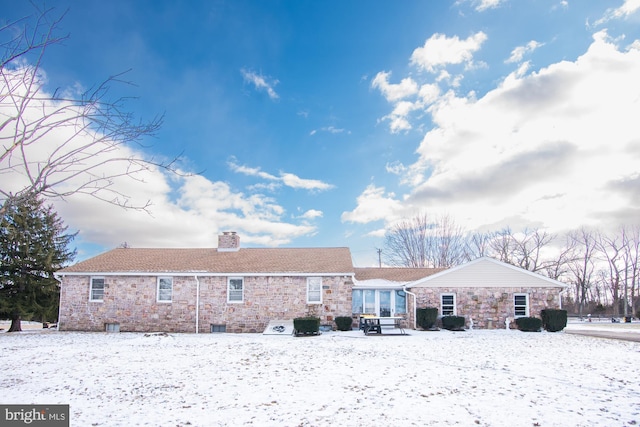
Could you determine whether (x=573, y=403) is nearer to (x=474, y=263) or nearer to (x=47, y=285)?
(x=474, y=263)

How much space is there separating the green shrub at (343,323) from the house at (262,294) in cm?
50

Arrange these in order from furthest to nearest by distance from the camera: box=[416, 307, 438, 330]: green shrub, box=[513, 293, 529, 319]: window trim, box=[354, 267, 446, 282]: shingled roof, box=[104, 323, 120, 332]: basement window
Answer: box=[354, 267, 446, 282]: shingled roof < box=[513, 293, 529, 319]: window trim < box=[104, 323, 120, 332]: basement window < box=[416, 307, 438, 330]: green shrub

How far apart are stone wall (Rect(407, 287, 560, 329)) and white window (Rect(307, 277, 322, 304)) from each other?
192 inches

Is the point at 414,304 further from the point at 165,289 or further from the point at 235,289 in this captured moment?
the point at 165,289

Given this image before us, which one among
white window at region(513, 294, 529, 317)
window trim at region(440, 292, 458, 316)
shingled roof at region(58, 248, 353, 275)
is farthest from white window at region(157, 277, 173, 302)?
white window at region(513, 294, 529, 317)

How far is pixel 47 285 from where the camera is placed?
2317 centimetres

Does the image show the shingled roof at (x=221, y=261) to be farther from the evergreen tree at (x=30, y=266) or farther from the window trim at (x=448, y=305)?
the window trim at (x=448, y=305)

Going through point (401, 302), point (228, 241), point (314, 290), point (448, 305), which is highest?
point (228, 241)

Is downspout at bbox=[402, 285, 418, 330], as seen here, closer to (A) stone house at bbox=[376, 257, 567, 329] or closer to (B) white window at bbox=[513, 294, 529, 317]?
(A) stone house at bbox=[376, 257, 567, 329]

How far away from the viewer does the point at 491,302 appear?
21.5m

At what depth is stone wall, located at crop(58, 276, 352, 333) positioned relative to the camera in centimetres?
2058

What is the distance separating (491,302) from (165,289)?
53.3 ft

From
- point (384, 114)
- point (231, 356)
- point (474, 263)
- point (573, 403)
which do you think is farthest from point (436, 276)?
point (573, 403)

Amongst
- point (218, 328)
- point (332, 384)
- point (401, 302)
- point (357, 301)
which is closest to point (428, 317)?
point (401, 302)
